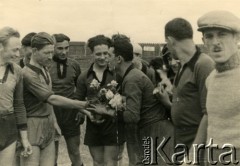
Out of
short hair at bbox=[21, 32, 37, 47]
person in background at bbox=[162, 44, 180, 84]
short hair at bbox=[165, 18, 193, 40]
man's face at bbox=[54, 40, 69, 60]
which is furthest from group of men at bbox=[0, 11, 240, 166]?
short hair at bbox=[21, 32, 37, 47]

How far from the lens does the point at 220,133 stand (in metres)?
2.20

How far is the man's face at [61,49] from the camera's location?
4969 millimetres

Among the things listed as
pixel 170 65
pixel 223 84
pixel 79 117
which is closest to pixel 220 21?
pixel 223 84

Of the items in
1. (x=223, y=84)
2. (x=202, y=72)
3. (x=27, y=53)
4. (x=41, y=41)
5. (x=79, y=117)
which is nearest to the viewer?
(x=223, y=84)

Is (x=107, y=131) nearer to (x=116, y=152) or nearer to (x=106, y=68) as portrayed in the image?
(x=116, y=152)

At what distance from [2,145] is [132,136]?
3.96 feet

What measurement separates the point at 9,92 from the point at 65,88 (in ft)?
5.89

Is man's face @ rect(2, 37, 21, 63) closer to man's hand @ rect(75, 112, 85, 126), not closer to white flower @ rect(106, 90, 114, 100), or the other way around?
white flower @ rect(106, 90, 114, 100)

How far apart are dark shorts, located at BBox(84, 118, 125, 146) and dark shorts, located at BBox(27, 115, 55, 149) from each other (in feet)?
1.82

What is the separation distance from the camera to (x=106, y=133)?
401cm

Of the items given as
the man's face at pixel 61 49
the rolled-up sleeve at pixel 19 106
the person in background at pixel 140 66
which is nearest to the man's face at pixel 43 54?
the rolled-up sleeve at pixel 19 106

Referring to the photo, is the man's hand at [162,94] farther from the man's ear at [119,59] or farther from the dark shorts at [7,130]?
the dark shorts at [7,130]

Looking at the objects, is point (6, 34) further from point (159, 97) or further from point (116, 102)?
point (159, 97)

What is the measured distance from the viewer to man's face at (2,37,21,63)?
126 inches
